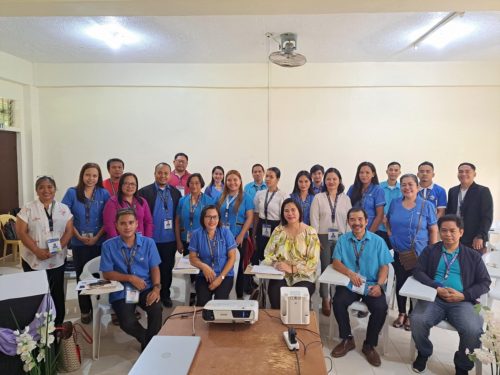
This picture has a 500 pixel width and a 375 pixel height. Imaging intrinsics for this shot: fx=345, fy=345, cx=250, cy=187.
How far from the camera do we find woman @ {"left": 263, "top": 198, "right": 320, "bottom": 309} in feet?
10.2

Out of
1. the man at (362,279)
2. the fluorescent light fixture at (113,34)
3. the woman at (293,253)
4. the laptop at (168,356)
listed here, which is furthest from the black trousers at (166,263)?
the fluorescent light fixture at (113,34)

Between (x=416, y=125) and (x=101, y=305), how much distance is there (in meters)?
5.45

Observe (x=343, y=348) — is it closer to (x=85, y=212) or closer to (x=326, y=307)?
(x=326, y=307)

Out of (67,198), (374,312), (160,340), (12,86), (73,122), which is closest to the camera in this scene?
(160,340)

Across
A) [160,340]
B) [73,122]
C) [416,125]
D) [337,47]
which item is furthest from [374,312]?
[73,122]

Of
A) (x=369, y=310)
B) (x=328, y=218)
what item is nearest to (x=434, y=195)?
(x=328, y=218)

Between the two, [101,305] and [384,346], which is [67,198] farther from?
[384,346]

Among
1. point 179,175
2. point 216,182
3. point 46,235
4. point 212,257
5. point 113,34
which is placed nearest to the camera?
point 46,235

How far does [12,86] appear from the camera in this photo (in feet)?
19.0

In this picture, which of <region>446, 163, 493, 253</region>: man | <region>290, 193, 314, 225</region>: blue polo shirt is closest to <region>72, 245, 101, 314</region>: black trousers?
<region>290, 193, 314, 225</region>: blue polo shirt

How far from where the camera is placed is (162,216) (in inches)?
146

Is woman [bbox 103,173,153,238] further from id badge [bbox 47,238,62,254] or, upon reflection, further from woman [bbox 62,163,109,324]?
id badge [bbox 47,238,62,254]

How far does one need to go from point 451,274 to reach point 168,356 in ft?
7.43

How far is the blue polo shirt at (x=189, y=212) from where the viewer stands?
372cm
